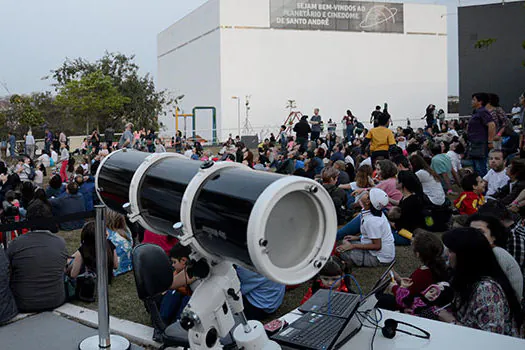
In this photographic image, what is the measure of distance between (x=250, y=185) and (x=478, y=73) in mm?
31087

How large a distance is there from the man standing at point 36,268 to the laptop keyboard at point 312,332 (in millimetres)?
3211

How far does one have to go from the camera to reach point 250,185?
1.67 m

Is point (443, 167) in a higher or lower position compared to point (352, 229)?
higher

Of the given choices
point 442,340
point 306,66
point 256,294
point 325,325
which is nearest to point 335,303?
point 325,325

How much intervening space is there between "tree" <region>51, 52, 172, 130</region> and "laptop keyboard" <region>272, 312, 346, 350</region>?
116 ft

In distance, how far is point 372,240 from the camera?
579 cm

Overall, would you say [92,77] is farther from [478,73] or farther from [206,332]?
[206,332]

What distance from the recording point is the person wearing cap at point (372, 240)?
5.74 meters

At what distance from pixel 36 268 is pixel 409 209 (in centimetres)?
424

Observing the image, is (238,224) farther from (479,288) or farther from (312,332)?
(479,288)

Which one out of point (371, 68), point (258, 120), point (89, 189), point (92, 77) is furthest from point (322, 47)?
point (89, 189)

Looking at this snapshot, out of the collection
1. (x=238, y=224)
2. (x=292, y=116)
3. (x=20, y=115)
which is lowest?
(x=238, y=224)

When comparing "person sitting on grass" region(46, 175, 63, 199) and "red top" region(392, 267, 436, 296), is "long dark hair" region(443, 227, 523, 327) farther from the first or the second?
"person sitting on grass" region(46, 175, 63, 199)

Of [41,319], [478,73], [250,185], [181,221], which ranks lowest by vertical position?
[41,319]
